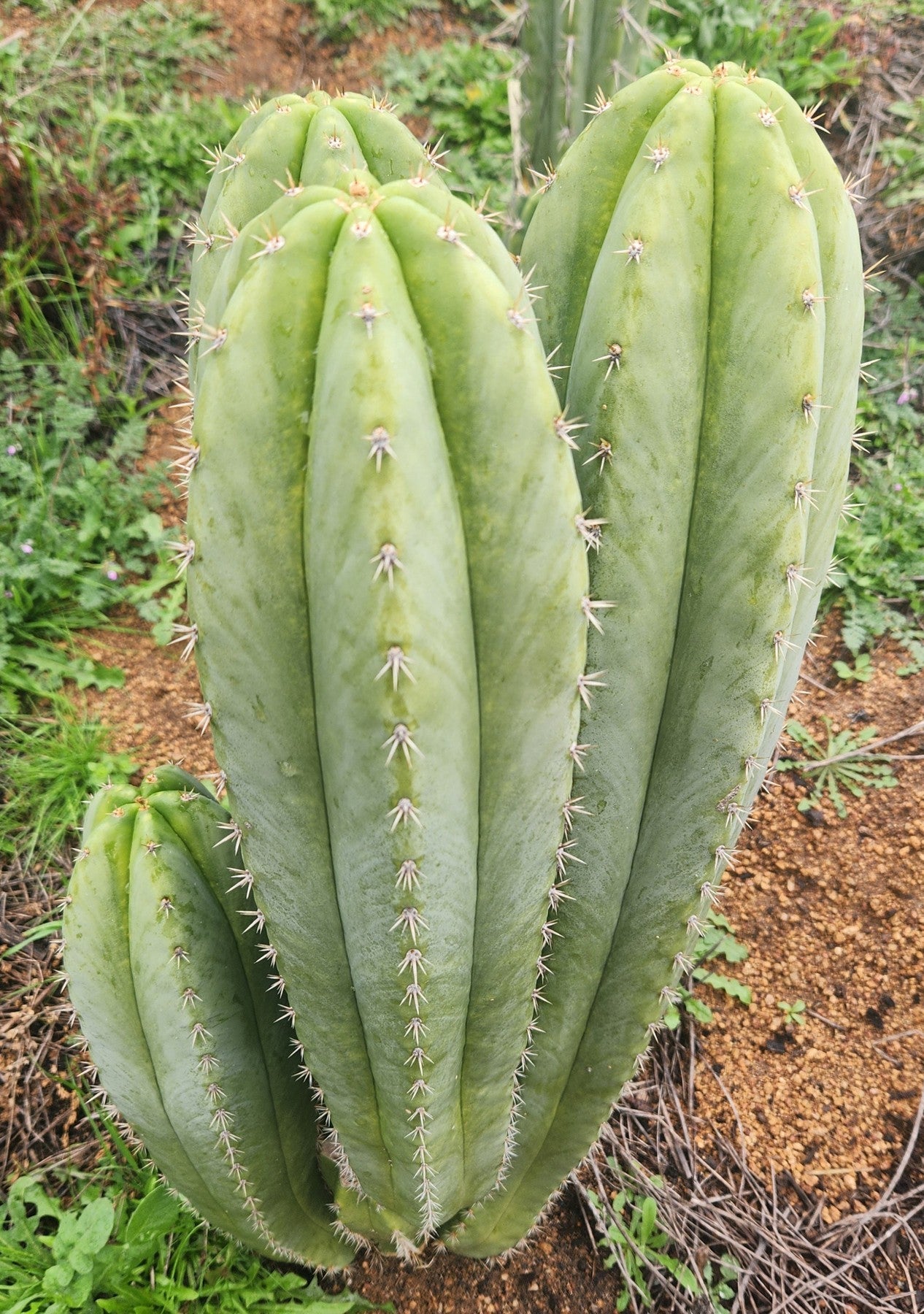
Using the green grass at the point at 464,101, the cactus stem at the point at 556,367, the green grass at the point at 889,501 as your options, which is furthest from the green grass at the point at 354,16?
the cactus stem at the point at 556,367

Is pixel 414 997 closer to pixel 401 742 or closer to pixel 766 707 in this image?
pixel 401 742

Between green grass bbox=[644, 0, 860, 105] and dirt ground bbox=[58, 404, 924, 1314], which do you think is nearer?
dirt ground bbox=[58, 404, 924, 1314]

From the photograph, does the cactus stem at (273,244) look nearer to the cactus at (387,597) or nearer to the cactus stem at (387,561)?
the cactus at (387,597)

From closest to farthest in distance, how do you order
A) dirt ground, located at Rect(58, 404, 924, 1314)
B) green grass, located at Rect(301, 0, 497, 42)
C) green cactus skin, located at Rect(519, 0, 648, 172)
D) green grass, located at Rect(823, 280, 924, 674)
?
dirt ground, located at Rect(58, 404, 924, 1314), green cactus skin, located at Rect(519, 0, 648, 172), green grass, located at Rect(823, 280, 924, 674), green grass, located at Rect(301, 0, 497, 42)

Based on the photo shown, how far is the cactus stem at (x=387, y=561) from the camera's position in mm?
1054

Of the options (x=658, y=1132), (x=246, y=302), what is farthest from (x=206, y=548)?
(x=658, y=1132)

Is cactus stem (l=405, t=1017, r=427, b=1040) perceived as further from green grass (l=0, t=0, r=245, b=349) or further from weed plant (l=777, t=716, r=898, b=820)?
green grass (l=0, t=0, r=245, b=349)

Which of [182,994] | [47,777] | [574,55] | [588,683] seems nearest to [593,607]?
[588,683]

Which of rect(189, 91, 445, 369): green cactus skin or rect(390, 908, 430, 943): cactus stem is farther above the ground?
rect(189, 91, 445, 369): green cactus skin

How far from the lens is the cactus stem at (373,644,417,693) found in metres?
1.09

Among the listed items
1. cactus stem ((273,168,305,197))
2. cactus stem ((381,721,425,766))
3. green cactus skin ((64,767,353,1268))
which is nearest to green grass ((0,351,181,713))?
green cactus skin ((64,767,353,1268))

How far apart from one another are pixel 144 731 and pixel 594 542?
202cm

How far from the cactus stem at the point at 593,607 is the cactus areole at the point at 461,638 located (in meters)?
0.01

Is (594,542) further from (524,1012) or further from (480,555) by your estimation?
(524,1012)
